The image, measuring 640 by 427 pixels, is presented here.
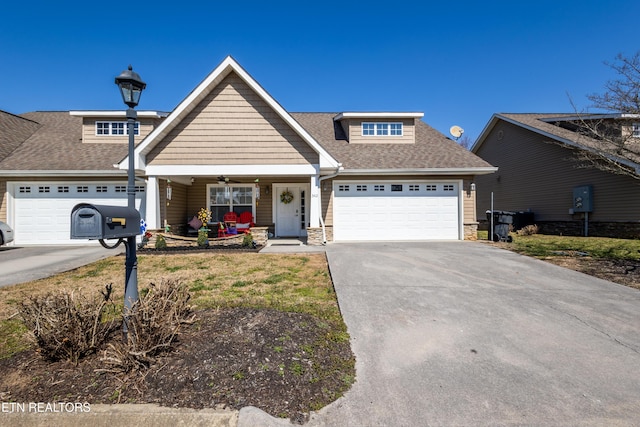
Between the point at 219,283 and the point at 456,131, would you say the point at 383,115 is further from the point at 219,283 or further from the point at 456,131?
the point at 219,283

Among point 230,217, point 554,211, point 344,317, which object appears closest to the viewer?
point 344,317

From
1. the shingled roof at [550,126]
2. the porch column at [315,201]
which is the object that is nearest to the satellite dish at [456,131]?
the shingled roof at [550,126]

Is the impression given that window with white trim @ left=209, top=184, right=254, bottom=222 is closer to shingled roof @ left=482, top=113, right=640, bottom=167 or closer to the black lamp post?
the black lamp post

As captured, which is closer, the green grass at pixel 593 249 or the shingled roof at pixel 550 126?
the green grass at pixel 593 249

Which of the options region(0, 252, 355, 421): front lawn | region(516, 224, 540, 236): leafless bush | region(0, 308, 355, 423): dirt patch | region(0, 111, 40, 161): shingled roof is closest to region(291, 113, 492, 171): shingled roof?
region(516, 224, 540, 236): leafless bush

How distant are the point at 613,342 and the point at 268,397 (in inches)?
167

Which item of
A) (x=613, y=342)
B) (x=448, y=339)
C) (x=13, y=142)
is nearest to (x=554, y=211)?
(x=613, y=342)

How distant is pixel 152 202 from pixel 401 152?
9.96 meters

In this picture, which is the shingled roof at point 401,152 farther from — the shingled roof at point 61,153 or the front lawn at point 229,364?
the front lawn at point 229,364

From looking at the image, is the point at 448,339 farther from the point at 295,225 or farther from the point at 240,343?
the point at 295,225

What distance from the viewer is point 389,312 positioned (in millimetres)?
5000

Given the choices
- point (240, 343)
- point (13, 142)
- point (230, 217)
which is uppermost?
point (13, 142)

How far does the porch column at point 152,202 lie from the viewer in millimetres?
11219

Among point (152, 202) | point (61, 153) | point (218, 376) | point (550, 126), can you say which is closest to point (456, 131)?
point (550, 126)
